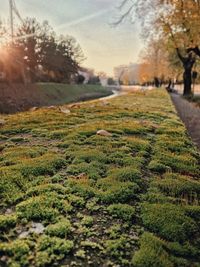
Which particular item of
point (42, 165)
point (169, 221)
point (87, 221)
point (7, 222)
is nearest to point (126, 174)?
point (42, 165)

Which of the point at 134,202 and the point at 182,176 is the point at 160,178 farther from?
the point at 134,202

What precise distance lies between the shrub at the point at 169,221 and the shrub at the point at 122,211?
15 cm

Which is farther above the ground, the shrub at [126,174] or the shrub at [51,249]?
the shrub at [126,174]

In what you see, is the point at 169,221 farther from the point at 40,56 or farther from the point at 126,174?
the point at 40,56

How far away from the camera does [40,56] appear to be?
4841 centimetres

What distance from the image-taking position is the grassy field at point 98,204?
3340 mm

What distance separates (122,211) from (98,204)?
0.37 metres

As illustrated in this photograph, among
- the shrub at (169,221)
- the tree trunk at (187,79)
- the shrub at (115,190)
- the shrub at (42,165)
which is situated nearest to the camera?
the shrub at (169,221)

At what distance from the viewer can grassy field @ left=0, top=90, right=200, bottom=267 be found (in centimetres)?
334

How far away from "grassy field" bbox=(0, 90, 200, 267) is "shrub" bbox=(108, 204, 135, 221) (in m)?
0.01

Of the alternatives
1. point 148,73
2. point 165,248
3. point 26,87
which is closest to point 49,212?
point 165,248

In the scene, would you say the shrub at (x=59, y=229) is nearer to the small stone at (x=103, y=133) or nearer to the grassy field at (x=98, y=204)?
the grassy field at (x=98, y=204)

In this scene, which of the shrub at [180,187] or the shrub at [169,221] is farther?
the shrub at [180,187]

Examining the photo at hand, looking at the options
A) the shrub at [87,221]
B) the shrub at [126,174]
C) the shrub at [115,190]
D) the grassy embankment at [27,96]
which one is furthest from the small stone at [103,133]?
the grassy embankment at [27,96]
